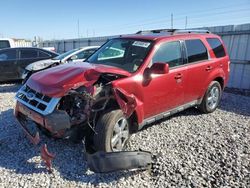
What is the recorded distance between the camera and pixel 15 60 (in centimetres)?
994

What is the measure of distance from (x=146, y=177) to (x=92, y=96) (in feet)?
4.35

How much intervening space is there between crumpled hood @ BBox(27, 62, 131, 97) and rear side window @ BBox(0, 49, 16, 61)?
6608 mm

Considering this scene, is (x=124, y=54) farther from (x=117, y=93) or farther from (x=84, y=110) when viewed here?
(x=84, y=110)

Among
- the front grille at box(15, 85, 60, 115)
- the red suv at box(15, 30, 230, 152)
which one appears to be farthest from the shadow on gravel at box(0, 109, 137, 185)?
the front grille at box(15, 85, 60, 115)

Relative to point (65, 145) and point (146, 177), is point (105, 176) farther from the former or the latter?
point (65, 145)

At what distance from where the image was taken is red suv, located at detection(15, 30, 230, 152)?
11.9 feet

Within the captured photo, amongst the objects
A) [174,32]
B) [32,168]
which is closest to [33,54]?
[174,32]

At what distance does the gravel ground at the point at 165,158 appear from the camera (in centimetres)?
339

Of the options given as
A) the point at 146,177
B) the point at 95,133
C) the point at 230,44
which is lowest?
the point at 146,177

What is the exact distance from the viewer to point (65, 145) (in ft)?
14.3

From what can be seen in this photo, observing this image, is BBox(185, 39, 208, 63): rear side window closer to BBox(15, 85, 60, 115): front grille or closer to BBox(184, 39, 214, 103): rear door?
BBox(184, 39, 214, 103): rear door

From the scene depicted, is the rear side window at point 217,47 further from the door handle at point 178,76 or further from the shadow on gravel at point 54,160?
the shadow on gravel at point 54,160

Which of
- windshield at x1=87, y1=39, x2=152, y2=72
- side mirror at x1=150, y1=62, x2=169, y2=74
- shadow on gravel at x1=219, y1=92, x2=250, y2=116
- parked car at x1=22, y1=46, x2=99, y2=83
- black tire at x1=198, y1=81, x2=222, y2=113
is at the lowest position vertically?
shadow on gravel at x1=219, y1=92, x2=250, y2=116

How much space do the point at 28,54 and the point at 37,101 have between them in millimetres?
7180
